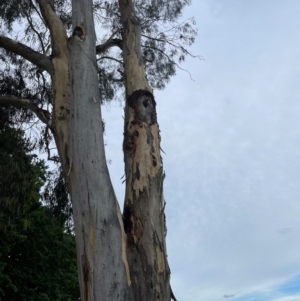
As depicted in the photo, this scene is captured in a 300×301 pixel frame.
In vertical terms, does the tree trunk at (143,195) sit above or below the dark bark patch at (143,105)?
below

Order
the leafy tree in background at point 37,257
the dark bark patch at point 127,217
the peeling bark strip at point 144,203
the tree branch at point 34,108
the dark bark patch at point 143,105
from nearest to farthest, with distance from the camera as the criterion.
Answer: the peeling bark strip at point 144,203
the dark bark patch at point 127,217
the dark bark patch at point 143,105
the tree branch at point 34,108
the leafy tree in background at point 37,257

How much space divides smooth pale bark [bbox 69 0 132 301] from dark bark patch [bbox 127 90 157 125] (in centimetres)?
36

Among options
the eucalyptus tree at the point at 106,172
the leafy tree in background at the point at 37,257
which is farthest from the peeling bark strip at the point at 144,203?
the leafy tree in background at the point at 37,257

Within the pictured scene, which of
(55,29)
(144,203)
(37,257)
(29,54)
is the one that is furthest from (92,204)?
(37,257)

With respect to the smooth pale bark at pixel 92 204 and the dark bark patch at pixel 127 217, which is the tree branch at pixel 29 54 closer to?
the smooth pale bark at pixel 92 204

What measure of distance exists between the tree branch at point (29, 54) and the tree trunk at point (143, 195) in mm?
1040

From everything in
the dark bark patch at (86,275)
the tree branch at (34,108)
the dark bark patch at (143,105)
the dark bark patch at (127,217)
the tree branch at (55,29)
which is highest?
the tree branch at (55,29)

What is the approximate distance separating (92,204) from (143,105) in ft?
3.90

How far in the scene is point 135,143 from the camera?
13.1 feet

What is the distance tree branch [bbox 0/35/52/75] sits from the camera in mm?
5277

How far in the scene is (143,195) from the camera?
369cm

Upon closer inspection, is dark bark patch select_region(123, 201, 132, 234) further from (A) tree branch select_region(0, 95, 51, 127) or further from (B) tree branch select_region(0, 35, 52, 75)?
(B) tree branch select_region(0, 35, 52, 75)

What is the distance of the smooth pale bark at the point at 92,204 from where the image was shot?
3219mm

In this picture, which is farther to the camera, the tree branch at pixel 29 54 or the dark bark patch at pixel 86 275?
the tree branch at pixel 29 54
